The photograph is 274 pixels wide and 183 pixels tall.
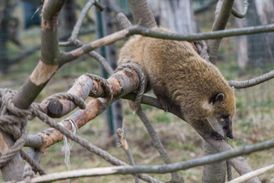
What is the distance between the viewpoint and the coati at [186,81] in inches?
110

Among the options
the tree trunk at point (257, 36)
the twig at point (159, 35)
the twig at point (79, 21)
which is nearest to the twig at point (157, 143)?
the twig at point (79, 21)

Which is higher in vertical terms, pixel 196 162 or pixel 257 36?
pixel 196 162

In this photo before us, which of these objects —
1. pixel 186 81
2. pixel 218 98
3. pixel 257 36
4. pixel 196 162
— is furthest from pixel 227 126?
pixel 257 36

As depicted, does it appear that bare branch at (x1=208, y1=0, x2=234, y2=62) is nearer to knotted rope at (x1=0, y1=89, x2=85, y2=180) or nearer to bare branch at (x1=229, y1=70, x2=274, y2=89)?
bare branch at (x1=229, y1=70, x2=274, y2=89)

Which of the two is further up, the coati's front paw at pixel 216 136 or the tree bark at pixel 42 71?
the tree bark at pixel 42 71

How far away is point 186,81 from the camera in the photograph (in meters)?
2.86

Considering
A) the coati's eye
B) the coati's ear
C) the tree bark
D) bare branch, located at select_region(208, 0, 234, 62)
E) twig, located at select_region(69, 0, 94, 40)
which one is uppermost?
the tree bark

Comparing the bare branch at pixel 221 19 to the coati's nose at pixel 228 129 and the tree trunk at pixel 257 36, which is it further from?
the tree trunk at pixel 257 36

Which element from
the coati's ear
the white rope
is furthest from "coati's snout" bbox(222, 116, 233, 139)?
the white rope

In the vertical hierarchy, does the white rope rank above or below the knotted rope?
below

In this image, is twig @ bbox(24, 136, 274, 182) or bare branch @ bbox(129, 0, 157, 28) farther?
bare branch @ bbox(129, 0, 157, 28)

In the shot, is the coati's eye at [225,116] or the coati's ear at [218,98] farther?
the coati's eye at [225,116]

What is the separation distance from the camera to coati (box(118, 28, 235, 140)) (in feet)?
9.13

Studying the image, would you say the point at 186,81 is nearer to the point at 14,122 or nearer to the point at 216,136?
the point at 216,136
